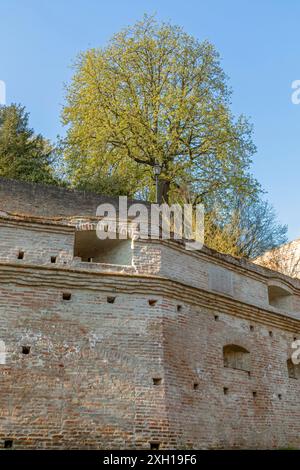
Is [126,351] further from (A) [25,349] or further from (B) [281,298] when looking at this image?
(B) [281,298]

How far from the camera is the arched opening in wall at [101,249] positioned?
11.9 metres

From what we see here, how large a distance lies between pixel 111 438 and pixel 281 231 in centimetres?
1767

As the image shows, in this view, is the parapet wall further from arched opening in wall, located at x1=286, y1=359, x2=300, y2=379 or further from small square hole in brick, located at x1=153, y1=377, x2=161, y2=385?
arched opening in wall, located at x1=286, y1=359, x2=300, y2=379

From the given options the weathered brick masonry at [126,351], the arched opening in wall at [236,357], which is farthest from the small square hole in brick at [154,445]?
the arched opening in wall at [236,357]

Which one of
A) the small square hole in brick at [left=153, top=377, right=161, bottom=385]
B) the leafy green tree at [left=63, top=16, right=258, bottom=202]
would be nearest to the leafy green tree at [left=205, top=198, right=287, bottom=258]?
the leafy green tree at [left=63, top=16, right=258, bottom=202]

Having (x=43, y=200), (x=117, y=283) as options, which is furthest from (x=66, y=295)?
(x=43, y=200)

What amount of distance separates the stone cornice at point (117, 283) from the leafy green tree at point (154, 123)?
8.47m

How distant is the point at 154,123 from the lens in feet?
68.3

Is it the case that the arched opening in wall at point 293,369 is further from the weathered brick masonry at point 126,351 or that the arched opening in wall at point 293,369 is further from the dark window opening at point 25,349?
the dark window opening at point 25,349

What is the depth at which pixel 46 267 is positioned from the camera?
35.1 ft

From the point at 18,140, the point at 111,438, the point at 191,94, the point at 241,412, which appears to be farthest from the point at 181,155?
the point at 111,438

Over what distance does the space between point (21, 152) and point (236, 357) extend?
10642 millimetres

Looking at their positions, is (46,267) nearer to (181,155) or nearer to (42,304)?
(42,304)
